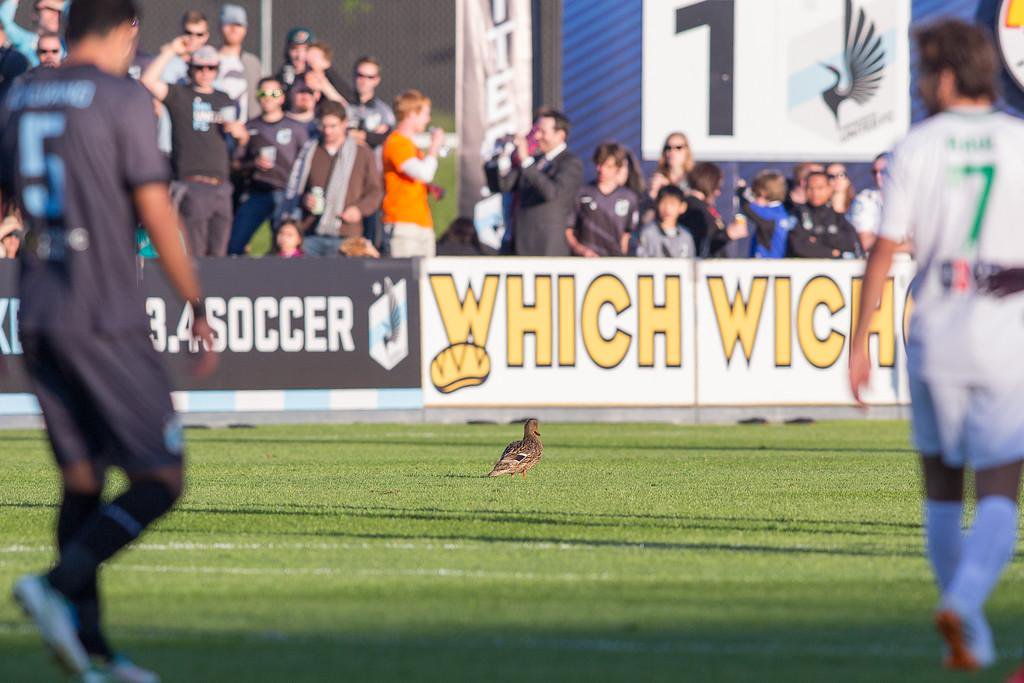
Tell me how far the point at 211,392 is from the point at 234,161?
2523 millimetres

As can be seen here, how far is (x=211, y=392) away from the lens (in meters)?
18.7

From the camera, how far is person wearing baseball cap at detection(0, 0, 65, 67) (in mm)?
19219

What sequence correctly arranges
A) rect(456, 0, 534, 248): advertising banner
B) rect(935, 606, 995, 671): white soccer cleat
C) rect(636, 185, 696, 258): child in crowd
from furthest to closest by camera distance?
1. rect(456, 0, 534, 248): advertising banner
2. rect(636, 185, 696, 258): child in crowd
3. rect(935, 606, 995, 671): white soccer cleat

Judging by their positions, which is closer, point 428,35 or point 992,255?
point 992,255

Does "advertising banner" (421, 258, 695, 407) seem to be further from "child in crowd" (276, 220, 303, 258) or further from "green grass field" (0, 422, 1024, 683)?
"green grass field" (0, 422, 1024, 683)

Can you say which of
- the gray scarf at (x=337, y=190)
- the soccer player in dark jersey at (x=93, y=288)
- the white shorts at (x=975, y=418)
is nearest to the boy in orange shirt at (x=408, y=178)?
the gray scarf at (x=337, y=190)

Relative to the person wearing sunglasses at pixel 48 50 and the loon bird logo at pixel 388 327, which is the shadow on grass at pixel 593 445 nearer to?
the loon bird logo at pixel 388 327

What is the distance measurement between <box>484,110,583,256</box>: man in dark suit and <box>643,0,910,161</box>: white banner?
5405 millimetres

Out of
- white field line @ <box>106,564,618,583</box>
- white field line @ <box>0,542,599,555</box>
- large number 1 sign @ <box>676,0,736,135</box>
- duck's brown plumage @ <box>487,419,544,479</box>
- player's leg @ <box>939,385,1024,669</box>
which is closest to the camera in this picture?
player's leg @ <box>939,385,1024,669</box>

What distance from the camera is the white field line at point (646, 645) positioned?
6.70m

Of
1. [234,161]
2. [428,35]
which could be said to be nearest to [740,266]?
[234,161]

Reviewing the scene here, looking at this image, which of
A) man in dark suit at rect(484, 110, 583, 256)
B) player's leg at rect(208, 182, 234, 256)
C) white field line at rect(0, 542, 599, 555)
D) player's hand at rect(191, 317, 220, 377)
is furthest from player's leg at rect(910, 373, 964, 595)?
player's leg at rect(208, 182, 234, 256)

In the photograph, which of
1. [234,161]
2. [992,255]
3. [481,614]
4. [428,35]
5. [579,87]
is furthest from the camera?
[428,35]

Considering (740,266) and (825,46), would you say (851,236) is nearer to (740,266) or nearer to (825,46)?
(740,266)
